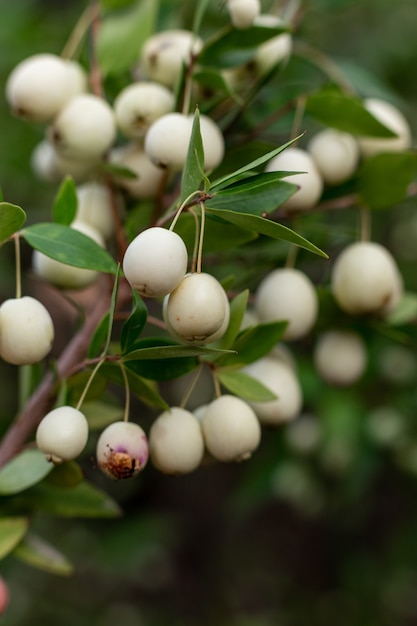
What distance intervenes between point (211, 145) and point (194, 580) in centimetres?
128

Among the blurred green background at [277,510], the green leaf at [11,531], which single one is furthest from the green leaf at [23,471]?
the blurred green background at [277,510]

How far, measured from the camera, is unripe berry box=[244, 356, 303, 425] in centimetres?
54

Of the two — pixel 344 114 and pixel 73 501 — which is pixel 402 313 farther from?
pixel 73 501

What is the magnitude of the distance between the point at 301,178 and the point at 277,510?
133cm

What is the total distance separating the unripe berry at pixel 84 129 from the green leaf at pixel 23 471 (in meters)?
0.22

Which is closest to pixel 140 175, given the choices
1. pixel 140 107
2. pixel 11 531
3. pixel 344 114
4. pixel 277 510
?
pixel 140 107

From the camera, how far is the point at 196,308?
14.8 inches

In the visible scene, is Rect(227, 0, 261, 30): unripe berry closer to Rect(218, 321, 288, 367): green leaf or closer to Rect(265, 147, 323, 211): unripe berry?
Rect(265, 147, 323, 211): unripe berry

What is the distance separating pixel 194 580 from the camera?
159 cm

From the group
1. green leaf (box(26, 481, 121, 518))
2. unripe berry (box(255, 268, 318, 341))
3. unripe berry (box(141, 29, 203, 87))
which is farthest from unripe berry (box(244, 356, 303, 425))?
unripe berry (box(141, 29, 203, 87))

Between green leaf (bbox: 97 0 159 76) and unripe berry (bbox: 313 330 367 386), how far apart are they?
0.28m

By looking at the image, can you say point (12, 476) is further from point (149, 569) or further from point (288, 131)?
point (149, 569)

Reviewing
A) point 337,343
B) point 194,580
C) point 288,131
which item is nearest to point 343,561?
point 194,580

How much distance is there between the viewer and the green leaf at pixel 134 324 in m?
0.40
